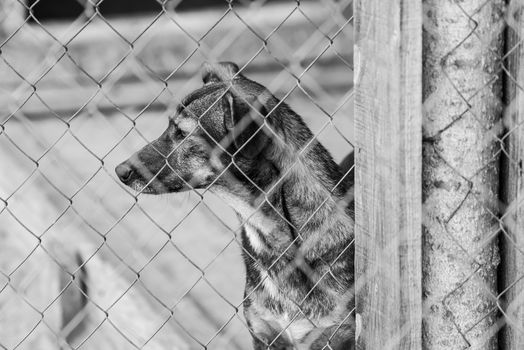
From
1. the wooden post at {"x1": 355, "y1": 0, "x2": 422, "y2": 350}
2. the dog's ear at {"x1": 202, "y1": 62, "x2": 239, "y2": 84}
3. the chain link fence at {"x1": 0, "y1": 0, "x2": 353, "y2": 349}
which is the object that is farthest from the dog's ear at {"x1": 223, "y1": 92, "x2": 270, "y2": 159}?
the wooden post at {"x1": 355, "y1": 0, "x2": 422, "y2": 350}

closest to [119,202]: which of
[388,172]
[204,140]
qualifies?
[204,140]

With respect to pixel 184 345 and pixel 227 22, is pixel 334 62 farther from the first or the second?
pixel 184 345

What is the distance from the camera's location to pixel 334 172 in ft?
11.2

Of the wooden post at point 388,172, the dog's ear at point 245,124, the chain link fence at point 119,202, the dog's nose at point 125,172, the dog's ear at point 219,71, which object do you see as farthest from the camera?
the dog's ear at point 219,71

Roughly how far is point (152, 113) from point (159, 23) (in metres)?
1.29

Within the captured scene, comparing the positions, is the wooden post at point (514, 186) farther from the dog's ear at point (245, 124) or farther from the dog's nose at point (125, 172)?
the dog's nose at point (125, 172)

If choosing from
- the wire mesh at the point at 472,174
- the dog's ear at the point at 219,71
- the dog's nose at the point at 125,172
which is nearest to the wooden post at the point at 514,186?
the wire mesh at the point at 472,174

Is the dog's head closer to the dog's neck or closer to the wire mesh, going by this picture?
the dog's neck

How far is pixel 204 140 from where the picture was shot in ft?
11.3

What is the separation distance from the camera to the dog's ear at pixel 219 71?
3.71m

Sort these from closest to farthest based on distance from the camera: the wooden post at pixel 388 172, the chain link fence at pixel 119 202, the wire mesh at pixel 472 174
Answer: the wooden post at pixel 388 172
the wire mesh at pixel 472 174
the chain link fence at pixel 119 202

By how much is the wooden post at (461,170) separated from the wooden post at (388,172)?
88 mm

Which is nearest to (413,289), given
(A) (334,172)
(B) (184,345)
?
(A) (334,172)

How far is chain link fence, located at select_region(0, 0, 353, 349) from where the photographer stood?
3.31 m
